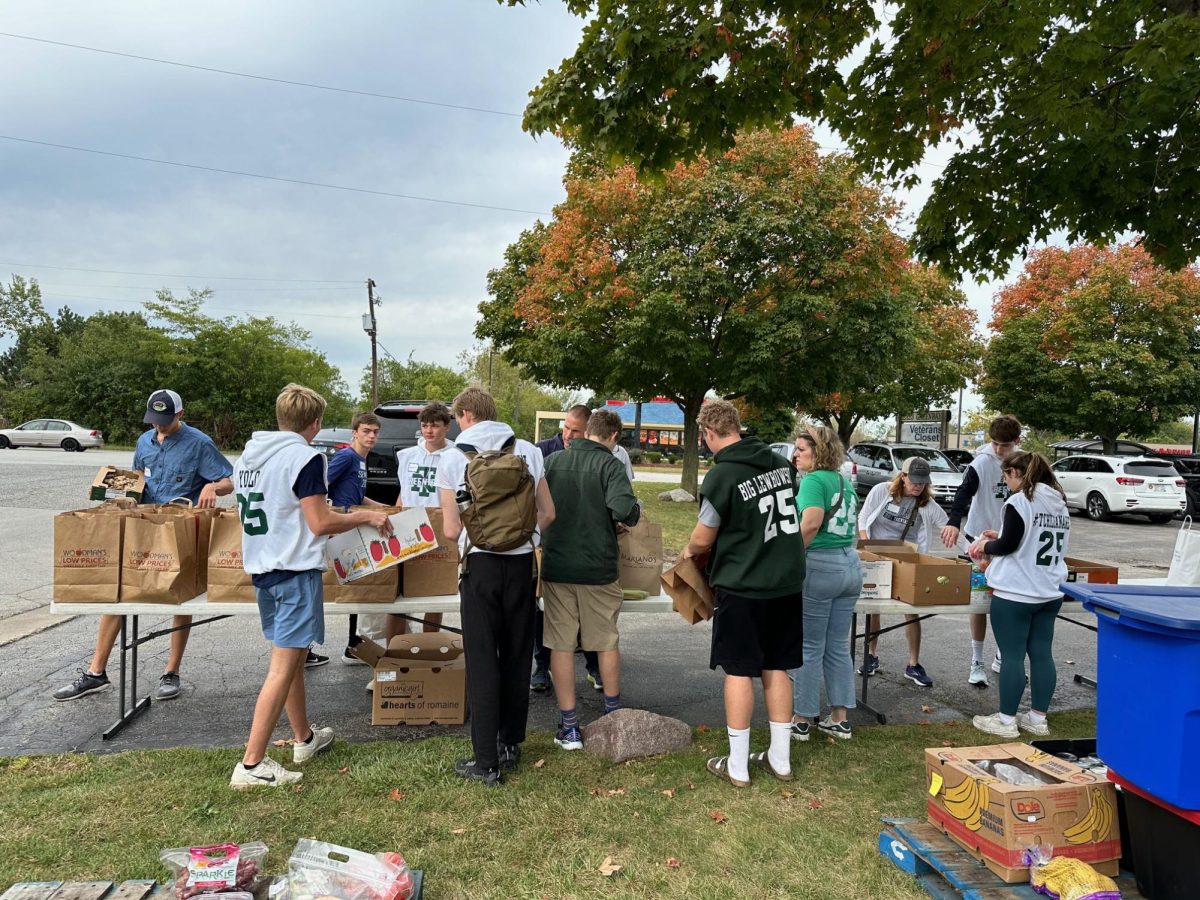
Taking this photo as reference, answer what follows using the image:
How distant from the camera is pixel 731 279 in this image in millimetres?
15219

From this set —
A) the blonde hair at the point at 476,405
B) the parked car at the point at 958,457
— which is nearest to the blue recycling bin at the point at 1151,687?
the blonde hair at the point at 476,405

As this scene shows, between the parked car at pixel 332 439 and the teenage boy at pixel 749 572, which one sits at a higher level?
the parked car at pixel 332 439

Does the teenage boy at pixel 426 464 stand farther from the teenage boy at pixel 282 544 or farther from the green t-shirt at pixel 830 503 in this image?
the green t-shirt at pixel 830 503

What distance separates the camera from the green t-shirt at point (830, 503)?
3.96 m

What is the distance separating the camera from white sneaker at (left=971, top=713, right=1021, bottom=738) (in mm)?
4293

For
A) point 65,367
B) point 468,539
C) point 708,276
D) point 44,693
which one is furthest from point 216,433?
point 468,539

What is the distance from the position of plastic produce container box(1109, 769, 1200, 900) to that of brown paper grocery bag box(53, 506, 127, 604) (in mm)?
4725

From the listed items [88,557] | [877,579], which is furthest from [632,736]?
[88,557]

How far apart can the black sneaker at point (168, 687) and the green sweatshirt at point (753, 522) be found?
11.7ft

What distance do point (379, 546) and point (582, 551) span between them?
1108 millimetres

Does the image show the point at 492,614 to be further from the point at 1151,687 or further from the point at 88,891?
the point at 1151,687

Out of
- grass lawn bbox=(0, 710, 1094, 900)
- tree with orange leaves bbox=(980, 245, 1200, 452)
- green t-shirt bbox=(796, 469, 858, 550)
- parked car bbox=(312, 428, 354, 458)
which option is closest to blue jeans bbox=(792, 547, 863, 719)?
green t-shirt bbox=(796, 469, 858, 550)

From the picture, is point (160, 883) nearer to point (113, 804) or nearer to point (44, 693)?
point (113, 804)

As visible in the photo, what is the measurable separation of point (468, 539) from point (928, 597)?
2.90m
